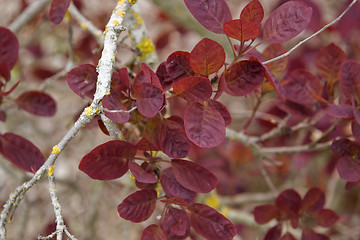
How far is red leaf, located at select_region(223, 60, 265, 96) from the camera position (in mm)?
630

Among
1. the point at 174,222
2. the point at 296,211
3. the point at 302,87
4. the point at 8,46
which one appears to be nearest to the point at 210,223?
the point at 174,222

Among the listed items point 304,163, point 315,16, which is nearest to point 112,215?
point 304,163

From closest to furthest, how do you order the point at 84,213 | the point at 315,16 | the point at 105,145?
the point at 105,145 → the point at 315,16 → the point at 84,213

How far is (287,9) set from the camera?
2.14ft

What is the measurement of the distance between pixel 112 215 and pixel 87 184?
23cm

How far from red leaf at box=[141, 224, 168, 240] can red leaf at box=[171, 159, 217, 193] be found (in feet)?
0.27

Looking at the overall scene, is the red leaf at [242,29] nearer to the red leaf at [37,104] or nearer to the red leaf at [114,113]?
the red leaf at [114,113]

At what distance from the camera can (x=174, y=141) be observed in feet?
2.06

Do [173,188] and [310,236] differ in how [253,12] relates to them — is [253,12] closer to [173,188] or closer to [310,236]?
[173,188]

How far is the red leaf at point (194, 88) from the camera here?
59cm

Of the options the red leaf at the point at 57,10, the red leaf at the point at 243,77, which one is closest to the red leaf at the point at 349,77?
the red leaf at the point at 243,77

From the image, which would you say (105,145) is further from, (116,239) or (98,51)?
(116,239)

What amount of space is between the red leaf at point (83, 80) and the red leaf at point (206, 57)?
17 cm

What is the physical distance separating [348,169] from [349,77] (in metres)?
0.17
